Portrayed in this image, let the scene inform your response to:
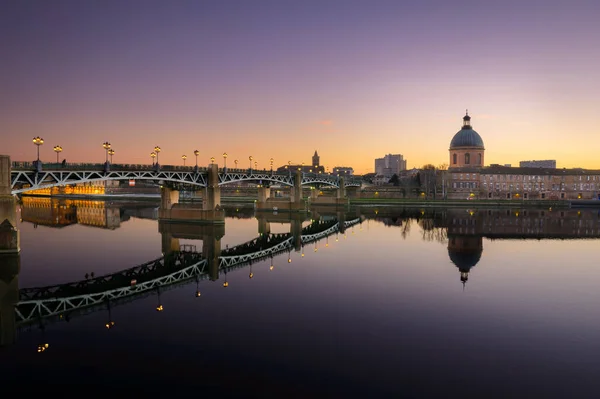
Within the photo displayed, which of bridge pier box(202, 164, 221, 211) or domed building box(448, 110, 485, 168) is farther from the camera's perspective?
domed building box(448, 110, 485, 168)

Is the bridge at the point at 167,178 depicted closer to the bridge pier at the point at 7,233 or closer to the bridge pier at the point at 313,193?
the bridge pier at the point at 7,233

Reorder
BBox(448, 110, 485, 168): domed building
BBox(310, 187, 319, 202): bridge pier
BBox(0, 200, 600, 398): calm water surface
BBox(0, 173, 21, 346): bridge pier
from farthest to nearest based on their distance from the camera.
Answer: BBox(448, 110, 485, 168): domed building < BBox(310, 187, 319, 202): bridge pier < BBox(0, 173, 21, 346): bridge pier < BBox(0, 200, 600, 398): calm water surface

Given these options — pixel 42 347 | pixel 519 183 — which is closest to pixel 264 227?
pixel 42 347

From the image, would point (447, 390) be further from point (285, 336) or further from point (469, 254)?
point (469, 254)

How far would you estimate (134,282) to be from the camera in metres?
30.8

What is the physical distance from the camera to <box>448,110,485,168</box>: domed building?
7013 inches

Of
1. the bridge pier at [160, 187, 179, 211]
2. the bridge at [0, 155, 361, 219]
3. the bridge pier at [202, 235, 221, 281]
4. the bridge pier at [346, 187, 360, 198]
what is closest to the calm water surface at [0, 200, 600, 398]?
the bridge pier at [202, 235, 221, 281]

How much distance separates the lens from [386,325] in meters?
21.6

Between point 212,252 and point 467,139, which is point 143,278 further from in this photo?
point 467,139

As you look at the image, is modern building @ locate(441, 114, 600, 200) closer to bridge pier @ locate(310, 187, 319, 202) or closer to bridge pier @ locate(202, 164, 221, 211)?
bridge pier @ locate(310, 187, 319, 202)

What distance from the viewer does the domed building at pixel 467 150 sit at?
584ft

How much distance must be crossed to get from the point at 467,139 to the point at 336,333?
6909 inches

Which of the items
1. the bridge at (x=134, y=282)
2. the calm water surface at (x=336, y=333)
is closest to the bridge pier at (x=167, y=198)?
the bridge at (x=134, y=282)

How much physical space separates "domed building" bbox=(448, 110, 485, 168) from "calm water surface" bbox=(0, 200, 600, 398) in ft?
474
